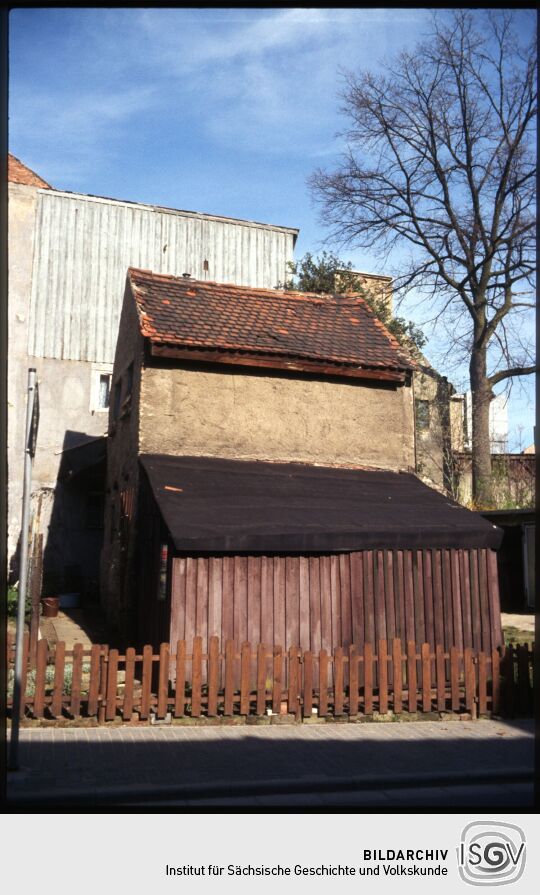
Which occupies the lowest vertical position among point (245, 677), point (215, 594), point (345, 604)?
point (245, 677)

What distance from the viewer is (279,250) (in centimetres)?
2873

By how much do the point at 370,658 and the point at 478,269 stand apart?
2211 centimetres

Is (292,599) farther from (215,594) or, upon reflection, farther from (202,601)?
(202,601)

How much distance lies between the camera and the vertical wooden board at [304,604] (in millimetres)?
11164

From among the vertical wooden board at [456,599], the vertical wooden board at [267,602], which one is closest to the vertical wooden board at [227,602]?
the vertical wooden board at [267,602]

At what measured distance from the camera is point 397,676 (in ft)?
33.7

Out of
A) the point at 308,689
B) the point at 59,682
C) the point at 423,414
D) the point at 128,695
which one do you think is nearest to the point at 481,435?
the point at 423,414

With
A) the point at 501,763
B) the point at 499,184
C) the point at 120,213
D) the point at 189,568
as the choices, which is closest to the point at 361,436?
the point at 189,568

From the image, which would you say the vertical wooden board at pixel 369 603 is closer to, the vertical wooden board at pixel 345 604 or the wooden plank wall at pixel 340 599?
the wooden plank wall at pixel 340 599

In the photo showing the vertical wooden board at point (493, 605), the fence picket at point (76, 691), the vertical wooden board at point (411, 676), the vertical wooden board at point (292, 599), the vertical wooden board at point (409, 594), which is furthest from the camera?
the vertical wooden board at point (493, 605)

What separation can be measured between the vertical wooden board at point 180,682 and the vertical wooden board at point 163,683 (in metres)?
0.13

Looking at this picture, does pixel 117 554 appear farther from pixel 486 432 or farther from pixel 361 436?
pixel 486 432

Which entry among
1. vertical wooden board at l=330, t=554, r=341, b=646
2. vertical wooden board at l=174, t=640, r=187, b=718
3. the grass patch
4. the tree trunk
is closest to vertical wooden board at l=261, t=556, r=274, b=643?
vertical wooden board at l=330, t=554, r=341, b=646

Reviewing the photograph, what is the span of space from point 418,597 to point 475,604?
102 cm
